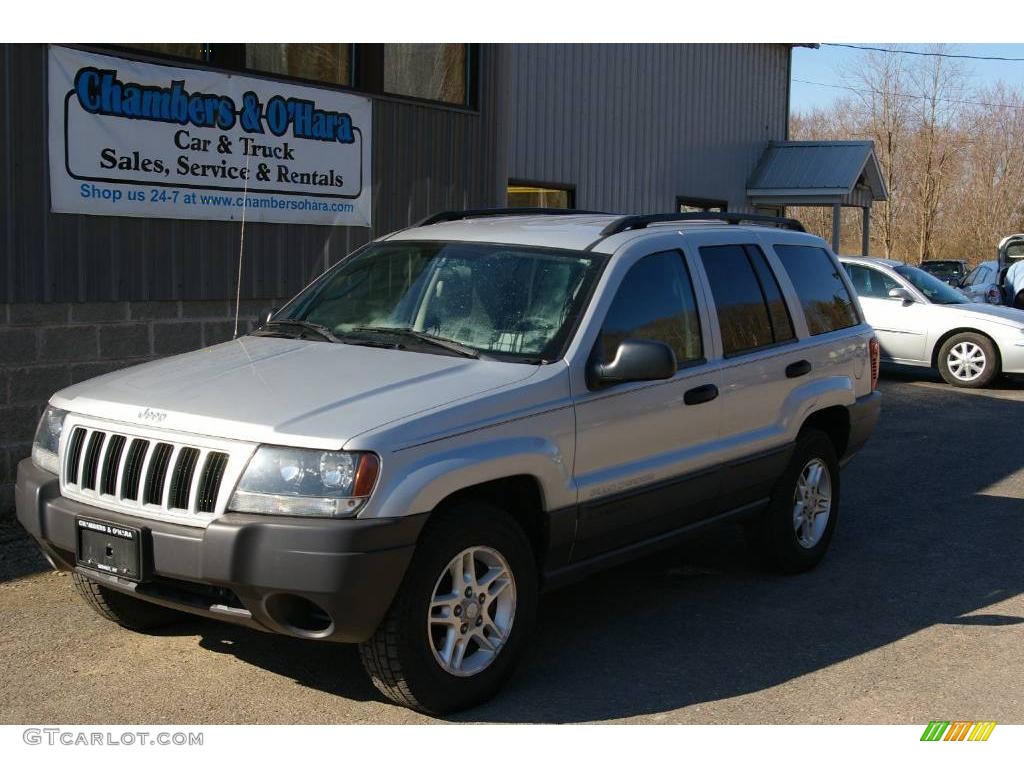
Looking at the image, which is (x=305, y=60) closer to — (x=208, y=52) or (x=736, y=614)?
(x=208, y=52)

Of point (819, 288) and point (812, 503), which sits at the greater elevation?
point (819, 288)

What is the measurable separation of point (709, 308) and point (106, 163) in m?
4.30

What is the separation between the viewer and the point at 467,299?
5.39 meters

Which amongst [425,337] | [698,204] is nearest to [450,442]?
[425,337]

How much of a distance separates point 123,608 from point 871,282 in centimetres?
1273

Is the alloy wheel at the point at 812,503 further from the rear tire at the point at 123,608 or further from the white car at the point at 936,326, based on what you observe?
the white car at the point at 936,326

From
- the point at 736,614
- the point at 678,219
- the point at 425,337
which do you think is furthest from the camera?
the point at 678,219

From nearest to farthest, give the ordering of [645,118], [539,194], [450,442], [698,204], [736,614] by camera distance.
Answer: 1. [450,442]
2. [736,614]
3. [539,194]
4. [645,118]
5. [698,204]

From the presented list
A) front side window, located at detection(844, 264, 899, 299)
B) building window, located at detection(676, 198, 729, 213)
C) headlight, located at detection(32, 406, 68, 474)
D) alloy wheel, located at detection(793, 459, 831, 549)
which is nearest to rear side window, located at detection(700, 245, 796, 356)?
alloy wheel, located at detection(793, 459, 831, 549)

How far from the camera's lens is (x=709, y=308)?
19.3ft

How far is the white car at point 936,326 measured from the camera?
15.1 meters

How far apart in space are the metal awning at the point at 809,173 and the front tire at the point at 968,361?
674 cm

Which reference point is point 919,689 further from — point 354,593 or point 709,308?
point 354,593

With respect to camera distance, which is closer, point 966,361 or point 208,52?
point 208,52
